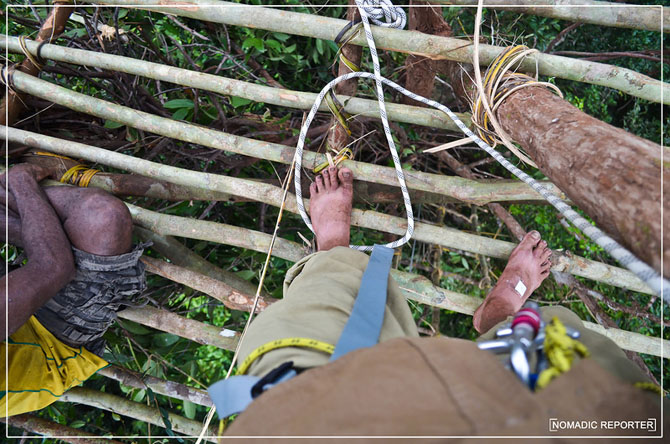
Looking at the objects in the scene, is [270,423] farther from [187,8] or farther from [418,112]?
[187,8]

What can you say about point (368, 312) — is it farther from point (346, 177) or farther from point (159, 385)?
point (159, 385)

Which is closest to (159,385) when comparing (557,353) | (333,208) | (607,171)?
(333,208)

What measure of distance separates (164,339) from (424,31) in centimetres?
172

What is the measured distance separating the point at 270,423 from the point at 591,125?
0.77 metres

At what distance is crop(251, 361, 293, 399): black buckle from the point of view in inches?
31.3

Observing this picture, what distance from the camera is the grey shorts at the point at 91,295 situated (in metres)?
1.48

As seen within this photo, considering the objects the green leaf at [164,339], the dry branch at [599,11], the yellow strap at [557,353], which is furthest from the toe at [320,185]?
the green leaf at [164,339]

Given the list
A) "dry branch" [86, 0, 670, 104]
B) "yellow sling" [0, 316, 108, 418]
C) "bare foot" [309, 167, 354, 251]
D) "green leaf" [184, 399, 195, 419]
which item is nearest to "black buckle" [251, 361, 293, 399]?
"bare foot" [309, 167, 354, 251]

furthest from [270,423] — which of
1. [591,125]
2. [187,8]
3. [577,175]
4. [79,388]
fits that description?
[79,388]

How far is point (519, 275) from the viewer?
1584 millimetres

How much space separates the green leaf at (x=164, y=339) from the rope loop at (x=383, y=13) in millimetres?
1614

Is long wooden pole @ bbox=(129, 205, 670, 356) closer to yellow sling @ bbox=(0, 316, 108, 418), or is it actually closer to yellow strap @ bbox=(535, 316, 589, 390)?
yellow sling @ bbox=(0, 316, 108, 418)

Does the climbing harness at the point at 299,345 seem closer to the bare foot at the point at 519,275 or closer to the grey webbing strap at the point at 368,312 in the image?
the grey webbing strap at the point at 368,312

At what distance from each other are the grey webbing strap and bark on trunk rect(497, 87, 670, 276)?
0.44 meters
